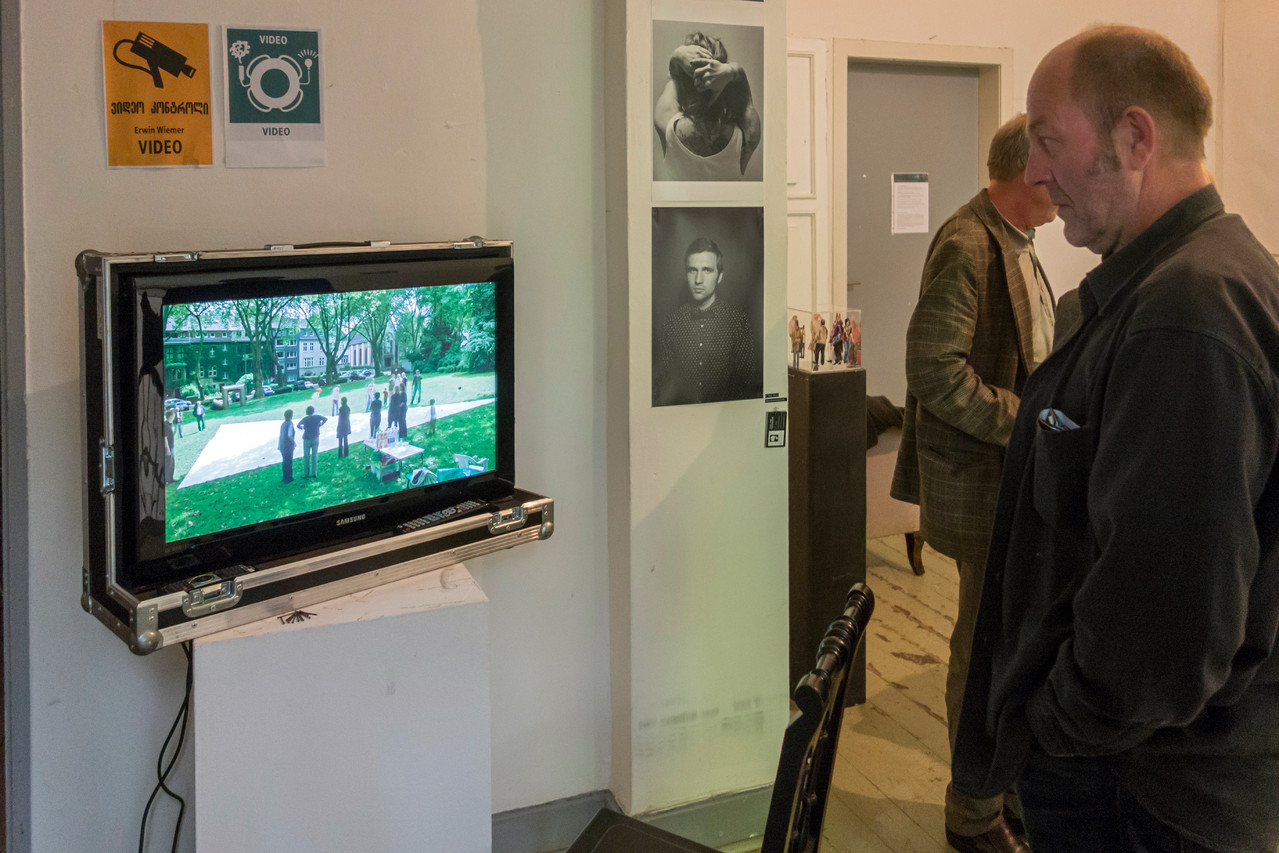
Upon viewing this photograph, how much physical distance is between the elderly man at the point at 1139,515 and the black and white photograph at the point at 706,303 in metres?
0.92

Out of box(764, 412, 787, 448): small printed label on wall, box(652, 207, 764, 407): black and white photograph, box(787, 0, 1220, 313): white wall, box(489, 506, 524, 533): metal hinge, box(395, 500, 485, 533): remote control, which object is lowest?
box(489, 506, 524, 533): metal hinge

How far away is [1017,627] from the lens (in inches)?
55.7

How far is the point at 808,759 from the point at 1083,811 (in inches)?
16.0

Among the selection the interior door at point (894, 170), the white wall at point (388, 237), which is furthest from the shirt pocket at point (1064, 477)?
the interior door at point (894, 170)

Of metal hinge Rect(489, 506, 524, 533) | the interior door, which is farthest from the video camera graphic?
the interior door

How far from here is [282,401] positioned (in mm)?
1765

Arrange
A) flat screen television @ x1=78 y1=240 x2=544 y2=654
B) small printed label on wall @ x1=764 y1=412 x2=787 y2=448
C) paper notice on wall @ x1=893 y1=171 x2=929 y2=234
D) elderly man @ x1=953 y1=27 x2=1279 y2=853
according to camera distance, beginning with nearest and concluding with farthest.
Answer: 1. elderly man @ x1=953 y1=27 x2=1279 y2=853
2. flat screen television @ x1=78 y1=240 x2=544 y2=654
3. small printed label on wall @ x1=764 y1=412 x2=787 y2=448
4. paper notice on wall @ x1=893 y1=171 x2=929 y2=234

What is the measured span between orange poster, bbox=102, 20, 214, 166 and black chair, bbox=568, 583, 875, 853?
1.43m

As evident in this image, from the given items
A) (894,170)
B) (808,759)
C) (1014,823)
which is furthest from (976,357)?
(894,170)

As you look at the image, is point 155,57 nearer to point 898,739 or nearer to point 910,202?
point 898,739

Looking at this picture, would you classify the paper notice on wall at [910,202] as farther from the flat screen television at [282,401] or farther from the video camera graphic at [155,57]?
the video camera graphic at [155,57]

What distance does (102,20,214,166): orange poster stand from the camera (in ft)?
6.14

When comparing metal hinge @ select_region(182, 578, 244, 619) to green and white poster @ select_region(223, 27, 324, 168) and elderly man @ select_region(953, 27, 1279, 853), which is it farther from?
elderly man @ select_region(953, 27, 1279, 853)

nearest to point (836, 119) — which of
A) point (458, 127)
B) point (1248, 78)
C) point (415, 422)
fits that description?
point (1248, 78)
